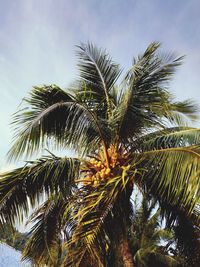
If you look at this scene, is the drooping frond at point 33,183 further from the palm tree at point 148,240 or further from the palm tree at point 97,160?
the palm tree at point 148,240

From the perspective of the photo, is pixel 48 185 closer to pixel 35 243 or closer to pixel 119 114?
pixel 35 243

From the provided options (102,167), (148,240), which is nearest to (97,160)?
(102,167)

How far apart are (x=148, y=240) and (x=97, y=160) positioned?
12072 millimetres

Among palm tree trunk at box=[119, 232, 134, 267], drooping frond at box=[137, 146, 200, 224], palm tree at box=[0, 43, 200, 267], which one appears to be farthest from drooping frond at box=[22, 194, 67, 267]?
drooping frond at box=[137, 146, 200, 224]

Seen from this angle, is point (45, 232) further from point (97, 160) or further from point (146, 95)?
point (146, 95)

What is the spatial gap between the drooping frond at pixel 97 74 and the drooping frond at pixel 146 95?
62 centimetres

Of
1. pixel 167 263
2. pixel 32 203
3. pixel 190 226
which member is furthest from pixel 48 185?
pixel 167 263

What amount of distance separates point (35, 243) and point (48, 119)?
7.83ft

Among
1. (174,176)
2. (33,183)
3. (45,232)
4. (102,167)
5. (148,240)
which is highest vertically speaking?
(174,176)

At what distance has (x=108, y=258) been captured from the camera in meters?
7.18

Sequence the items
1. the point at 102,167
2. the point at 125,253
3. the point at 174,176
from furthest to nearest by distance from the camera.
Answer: the point at 102,167, the point at 125,253, the point at 174,176

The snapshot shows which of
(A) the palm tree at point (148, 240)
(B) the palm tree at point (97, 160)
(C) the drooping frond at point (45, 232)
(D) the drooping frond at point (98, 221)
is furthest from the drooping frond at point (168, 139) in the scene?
(A) the palm tree at point (148, 240)

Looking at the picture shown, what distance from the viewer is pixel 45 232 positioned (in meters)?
7.17

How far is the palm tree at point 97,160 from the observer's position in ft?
19.5
